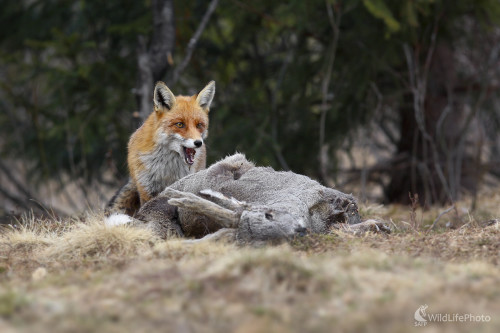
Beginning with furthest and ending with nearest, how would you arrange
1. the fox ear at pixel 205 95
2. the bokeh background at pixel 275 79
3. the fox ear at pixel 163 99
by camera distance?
1. the bokeh background at pixel 275 79
2. the fox ear at pixel 205 95
3. the fox ear at pixel 163 99

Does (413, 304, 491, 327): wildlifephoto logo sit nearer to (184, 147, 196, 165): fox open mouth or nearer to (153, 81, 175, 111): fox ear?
(184, 147, 196, 165): fox open mouth

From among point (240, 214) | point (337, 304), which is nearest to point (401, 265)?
point (337, 304)

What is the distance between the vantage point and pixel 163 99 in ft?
22.7

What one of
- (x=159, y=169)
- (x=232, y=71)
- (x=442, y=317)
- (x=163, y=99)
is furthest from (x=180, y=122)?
(x=232, y=71)

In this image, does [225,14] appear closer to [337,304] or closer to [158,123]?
[158,123]

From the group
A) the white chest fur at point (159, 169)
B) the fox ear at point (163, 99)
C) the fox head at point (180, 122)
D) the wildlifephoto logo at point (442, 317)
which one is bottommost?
the wildlifephoto logo at point (442, 317)

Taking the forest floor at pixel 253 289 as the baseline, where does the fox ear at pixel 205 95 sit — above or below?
above

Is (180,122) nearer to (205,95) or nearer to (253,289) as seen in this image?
(205,95)

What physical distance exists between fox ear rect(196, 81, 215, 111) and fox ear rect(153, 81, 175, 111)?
35 centimetres

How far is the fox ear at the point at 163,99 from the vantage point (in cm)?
686

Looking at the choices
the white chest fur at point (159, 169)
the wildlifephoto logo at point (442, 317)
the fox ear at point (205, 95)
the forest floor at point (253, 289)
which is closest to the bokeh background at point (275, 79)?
the fox ear at point (205, 95)

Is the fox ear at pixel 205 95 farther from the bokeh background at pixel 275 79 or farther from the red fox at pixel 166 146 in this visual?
the bokeh background at pixel 275 79

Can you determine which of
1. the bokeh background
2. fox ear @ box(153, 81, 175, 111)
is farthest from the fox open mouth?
the bokeh background

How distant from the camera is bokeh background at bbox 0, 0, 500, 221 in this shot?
10.3m
